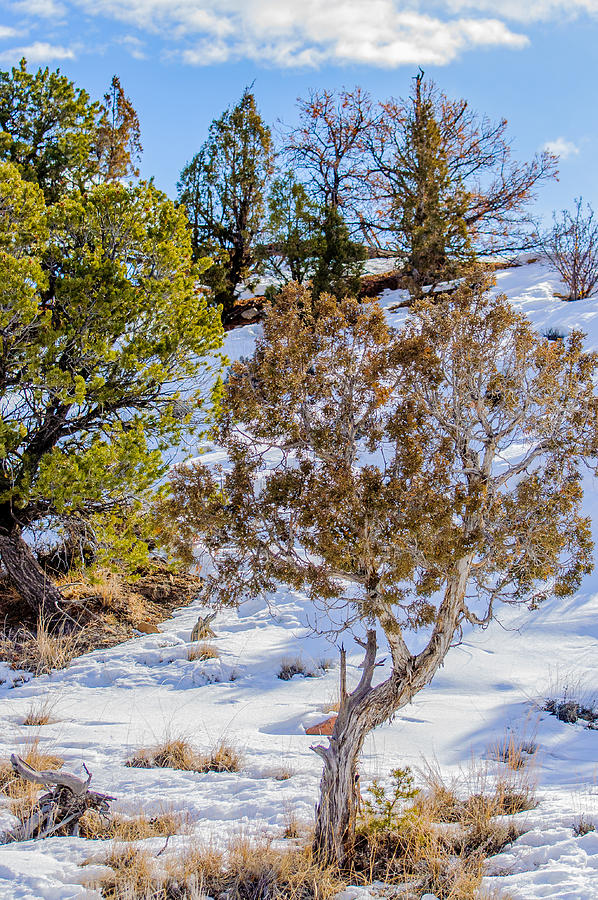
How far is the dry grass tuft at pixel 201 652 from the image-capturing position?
7914 mm

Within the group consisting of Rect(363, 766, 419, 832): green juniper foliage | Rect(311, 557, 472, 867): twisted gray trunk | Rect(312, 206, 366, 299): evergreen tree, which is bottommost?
Rect(363, 766, 419, 832): green juniper foliage

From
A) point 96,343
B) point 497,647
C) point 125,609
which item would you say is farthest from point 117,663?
point 497,647

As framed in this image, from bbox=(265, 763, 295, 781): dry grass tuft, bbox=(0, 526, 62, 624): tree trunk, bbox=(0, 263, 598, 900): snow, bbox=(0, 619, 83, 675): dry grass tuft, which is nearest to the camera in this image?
bbox=(0, 263, 598, 900): snow

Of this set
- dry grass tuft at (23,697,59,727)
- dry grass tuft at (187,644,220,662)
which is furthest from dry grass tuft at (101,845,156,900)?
dry grass tuft at (187,644,220,662)

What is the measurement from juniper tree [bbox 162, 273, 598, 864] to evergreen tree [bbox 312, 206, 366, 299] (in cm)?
1221

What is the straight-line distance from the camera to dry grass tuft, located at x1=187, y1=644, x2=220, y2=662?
7914 mm

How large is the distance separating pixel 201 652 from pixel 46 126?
6904mm

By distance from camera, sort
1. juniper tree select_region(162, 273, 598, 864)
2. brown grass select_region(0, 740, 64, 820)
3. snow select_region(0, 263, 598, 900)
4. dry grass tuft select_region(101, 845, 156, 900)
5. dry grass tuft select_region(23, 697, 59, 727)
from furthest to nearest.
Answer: dry grass tuft select_region(23, 697, 59, 727) → brown grass select_region(0, 740, 64, 820) → snow select_region(0, 263, 598, 900) → juniper tree select_region(162, 273, 598, 864) → dry grass tuft select_region(101, 845, 156, 900)

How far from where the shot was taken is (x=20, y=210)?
22.9 ft

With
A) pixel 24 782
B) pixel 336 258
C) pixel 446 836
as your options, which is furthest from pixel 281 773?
pixel 336 258

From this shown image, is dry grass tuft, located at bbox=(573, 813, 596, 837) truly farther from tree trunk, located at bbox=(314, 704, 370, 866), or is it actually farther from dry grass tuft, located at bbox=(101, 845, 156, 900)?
dry grass tuft, located at bbox=(101, 845, 156, 900)

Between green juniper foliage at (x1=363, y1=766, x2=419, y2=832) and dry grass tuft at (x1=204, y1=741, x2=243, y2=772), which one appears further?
dry grass tuft at (x1=204, y1=741, x2=243, y2=772)

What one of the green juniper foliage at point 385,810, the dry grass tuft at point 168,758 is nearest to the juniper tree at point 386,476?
the green juniper foliage at point 385,810

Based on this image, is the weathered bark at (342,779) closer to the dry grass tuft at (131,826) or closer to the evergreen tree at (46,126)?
the dry grass tuft at (131,826)
